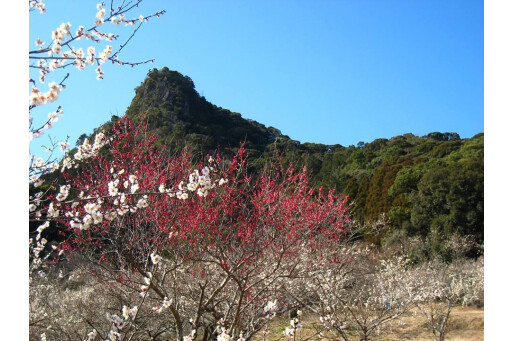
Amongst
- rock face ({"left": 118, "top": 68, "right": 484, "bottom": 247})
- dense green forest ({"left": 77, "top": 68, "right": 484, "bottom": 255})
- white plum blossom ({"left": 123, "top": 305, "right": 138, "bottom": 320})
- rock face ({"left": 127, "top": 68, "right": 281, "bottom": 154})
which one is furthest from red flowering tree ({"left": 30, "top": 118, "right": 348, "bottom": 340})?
rock face ({"left": 127, "top": 68, "right": 281, "bottom": 154})

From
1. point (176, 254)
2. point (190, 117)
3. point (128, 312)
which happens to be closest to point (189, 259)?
point (176, 254)

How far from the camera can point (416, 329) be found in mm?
4590

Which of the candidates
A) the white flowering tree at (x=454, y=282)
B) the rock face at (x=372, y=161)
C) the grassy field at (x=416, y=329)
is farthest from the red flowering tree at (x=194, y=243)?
the white flowering tree at (x=454, y=282)

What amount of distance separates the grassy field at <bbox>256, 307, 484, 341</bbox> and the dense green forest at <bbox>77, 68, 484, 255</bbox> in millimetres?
1918

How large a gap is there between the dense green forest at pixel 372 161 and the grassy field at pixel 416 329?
192 cm

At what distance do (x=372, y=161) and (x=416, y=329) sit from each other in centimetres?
811

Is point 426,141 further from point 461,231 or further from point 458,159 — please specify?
point 461,231

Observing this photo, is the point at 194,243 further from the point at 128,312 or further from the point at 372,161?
the point at 372,161

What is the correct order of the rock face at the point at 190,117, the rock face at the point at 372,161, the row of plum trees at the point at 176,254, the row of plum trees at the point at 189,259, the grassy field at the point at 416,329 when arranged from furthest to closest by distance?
1. the rock face at the point at 372,161
2. the rock face at the point at 190,117
3. the grassy field at the point at 416,329
4. the row of plum trees at the point at 189,259
5. the row of plum trees at the point at 176,254

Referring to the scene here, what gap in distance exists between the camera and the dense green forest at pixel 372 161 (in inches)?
237

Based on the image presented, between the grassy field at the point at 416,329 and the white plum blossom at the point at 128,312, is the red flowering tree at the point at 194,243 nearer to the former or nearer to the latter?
the white plum blossom at the point at 128,312
